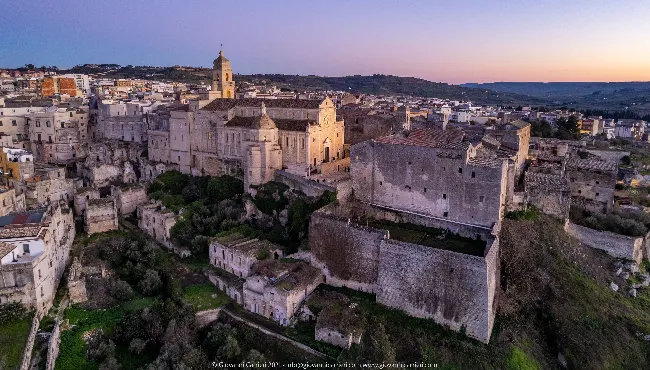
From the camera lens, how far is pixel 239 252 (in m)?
24.4

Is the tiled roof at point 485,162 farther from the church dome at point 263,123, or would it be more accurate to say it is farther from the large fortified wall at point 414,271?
the church dome at point 263,123

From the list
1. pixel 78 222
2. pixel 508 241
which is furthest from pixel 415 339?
pixel 78 222

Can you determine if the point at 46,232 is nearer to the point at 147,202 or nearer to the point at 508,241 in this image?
the point at 147,202

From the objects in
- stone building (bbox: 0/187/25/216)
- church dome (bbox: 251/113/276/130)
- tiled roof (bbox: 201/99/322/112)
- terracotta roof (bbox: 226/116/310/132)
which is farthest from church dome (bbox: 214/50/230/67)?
stone building (bbox: 0/187/25/216)

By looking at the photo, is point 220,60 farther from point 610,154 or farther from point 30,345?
point 610,154

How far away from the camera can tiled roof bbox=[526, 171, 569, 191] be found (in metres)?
25.2

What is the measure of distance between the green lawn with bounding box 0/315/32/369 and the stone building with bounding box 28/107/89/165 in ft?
80.9

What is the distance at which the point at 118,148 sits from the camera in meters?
40.8

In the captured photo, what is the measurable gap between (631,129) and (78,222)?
63.4 meters

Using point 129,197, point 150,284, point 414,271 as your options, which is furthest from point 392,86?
point 414,271

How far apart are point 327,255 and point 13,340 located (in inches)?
523

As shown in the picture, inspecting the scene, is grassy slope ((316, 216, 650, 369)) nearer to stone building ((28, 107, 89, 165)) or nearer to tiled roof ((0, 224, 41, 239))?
tiled roof ((0, 224, 41, 239))

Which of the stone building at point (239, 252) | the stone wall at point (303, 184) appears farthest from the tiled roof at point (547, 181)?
the stone building at point (239, 252)

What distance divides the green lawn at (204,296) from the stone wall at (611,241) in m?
18.2
